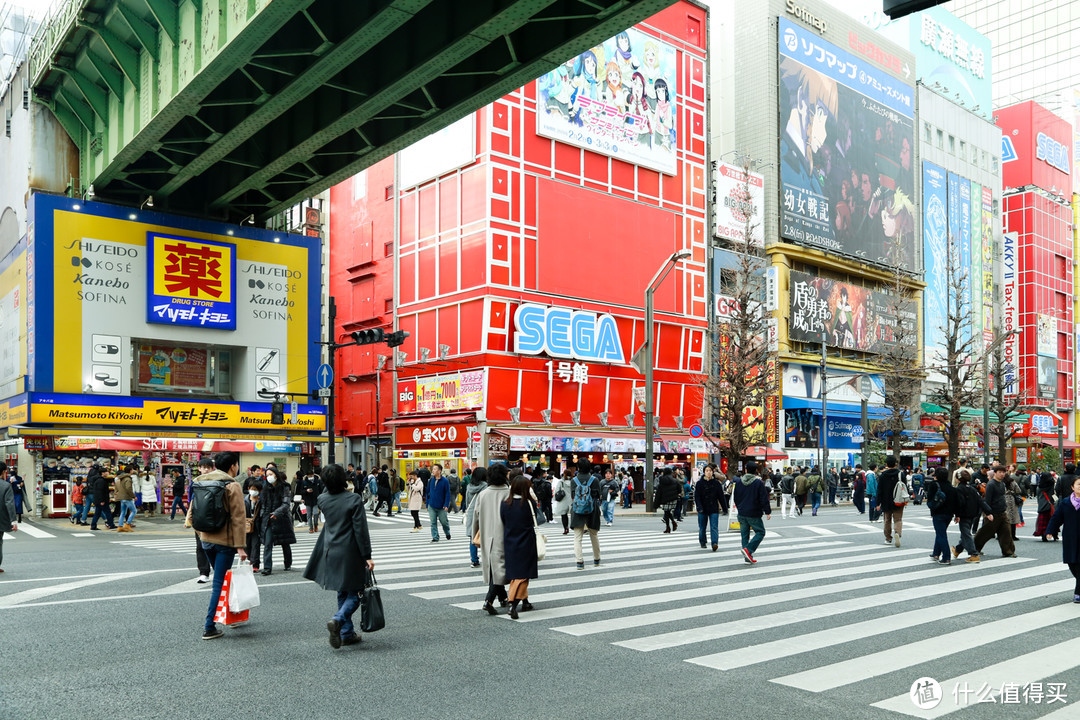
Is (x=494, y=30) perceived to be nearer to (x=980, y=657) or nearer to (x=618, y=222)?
(x=980, y=657)

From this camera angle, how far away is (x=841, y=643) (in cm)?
781

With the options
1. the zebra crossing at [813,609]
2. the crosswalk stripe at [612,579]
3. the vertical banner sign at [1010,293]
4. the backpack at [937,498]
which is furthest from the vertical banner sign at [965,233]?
the crosswalk stripe at [612,579]

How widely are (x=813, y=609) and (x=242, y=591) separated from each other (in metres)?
5.93

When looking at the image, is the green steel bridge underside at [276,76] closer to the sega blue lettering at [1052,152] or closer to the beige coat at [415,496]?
the beige coat at [415,496]

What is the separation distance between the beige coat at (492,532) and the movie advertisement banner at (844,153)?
47.3 meters

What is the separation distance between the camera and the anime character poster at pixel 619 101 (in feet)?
135

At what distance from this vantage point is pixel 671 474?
70.5ft

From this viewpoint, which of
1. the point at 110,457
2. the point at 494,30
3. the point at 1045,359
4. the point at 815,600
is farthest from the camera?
the point at 1045,359

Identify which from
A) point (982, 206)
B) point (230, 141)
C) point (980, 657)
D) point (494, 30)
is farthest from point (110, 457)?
point (982, 206)

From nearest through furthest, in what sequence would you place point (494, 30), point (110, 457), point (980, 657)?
point (980, 657)
point (494, 30)
point (110, 457)

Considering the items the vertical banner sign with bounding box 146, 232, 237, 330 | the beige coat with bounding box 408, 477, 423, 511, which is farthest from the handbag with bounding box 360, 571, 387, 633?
the vertical banner sign with bounding box 146, 232, 237, 330

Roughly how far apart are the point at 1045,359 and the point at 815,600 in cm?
7771

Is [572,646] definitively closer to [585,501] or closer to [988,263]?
[585,501]

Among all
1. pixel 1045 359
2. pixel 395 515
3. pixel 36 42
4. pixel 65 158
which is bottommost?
pixel 395 515
